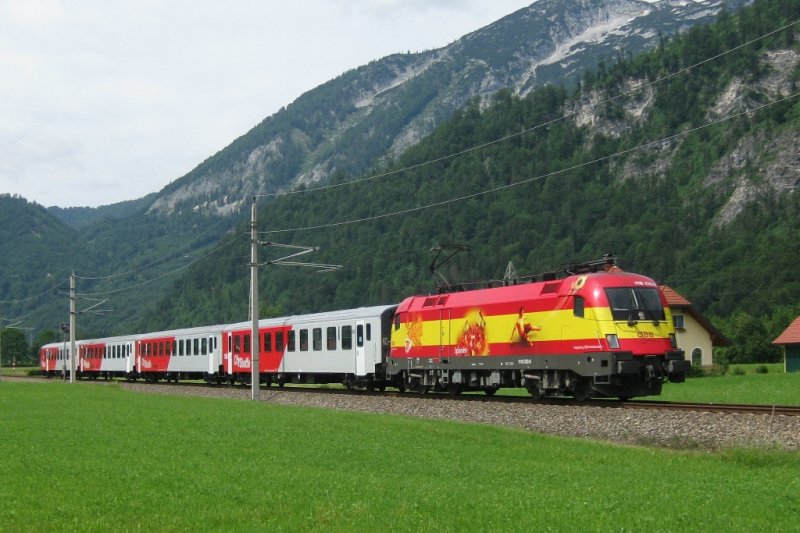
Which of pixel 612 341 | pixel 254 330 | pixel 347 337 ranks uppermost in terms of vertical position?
pixel 254 330

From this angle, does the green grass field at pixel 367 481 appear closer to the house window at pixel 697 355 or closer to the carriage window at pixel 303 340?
the carriage window at pixel 303 340

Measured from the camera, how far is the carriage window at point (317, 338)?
47781 mm

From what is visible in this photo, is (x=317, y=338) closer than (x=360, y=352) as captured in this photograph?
No

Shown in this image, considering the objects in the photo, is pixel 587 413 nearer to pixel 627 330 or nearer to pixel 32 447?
pixel 627 330

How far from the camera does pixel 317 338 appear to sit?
1890 inches

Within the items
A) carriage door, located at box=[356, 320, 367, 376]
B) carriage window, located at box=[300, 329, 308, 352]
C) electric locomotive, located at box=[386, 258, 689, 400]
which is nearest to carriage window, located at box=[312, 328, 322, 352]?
carriage window, located at box=[300, 329, 308, 352]

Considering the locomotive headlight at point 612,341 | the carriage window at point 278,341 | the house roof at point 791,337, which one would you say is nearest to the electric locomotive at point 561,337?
the locomotive headlight at point 612,341

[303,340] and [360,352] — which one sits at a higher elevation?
[303,340]

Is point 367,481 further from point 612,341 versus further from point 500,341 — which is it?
point 500,341

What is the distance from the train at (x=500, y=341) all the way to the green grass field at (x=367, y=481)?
5.96m

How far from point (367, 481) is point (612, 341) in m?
15.0

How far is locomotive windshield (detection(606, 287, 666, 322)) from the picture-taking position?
29609 millimetres

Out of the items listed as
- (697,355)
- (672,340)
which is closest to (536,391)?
(672,340)

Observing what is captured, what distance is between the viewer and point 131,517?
12898 mm
